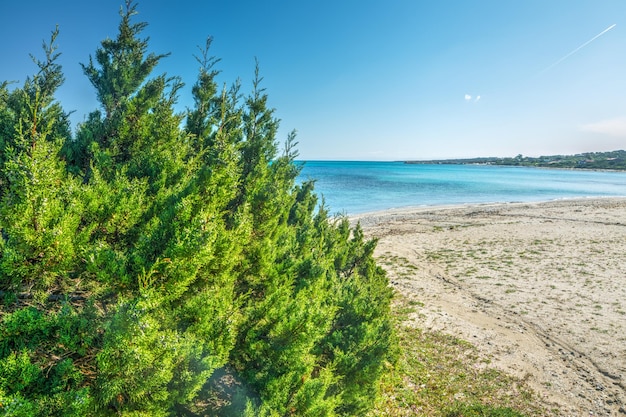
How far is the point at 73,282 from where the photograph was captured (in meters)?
4.82

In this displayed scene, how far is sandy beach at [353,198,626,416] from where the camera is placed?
1020 cm

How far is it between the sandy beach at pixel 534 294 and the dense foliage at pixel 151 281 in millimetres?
5934

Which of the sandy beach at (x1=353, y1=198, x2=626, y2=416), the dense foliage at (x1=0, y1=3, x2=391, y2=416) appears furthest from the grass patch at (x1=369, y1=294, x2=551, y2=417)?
the dense foliage at (x1=0, y1=3, x2=391, y2=416)

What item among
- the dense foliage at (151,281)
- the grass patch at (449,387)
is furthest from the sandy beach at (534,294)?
the dense foliage at (151,281)

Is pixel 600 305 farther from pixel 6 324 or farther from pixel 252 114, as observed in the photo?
pixel 6 324

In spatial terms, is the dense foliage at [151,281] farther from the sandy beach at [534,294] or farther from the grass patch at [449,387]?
the sandy beach at [534,294]

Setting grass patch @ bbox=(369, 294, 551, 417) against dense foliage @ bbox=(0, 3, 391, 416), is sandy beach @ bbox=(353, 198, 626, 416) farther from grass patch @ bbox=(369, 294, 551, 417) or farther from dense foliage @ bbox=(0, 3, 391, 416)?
dense foliage @ bbox=(0, 3, 391, 416)

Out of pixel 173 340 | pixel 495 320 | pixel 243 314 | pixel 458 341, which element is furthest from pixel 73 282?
pixel 495 320

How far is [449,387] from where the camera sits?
30.7ft

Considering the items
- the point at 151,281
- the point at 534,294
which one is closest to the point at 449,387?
the point at 151,281

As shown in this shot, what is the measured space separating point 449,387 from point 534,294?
34.0ft

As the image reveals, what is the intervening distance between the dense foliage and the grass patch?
2005 millimetres

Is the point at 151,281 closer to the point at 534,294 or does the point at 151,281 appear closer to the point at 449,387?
the point at 449,387

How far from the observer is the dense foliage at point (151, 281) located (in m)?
3.59
